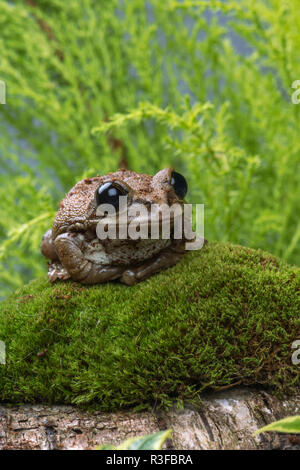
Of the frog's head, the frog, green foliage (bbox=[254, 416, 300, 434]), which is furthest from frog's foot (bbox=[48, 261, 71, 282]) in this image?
green foliage (bbox=[254, 416, 300, 434])

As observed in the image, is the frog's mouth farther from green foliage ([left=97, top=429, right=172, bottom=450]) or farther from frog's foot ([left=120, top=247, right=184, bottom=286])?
green foliage ([left=97, top=429, right=172, bottom=450])

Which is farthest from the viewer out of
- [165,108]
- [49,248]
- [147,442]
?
[165,108]

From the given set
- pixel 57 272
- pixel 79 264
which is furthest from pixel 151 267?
pixel 57 272

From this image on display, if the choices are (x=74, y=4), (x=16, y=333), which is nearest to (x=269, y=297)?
(x=16, y=333)

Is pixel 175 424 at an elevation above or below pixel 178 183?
below

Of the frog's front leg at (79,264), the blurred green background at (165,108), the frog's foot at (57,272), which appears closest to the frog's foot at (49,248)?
the frog's foot at (57,272)

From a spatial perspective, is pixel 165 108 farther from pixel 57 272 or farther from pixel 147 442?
pixel 147 442
